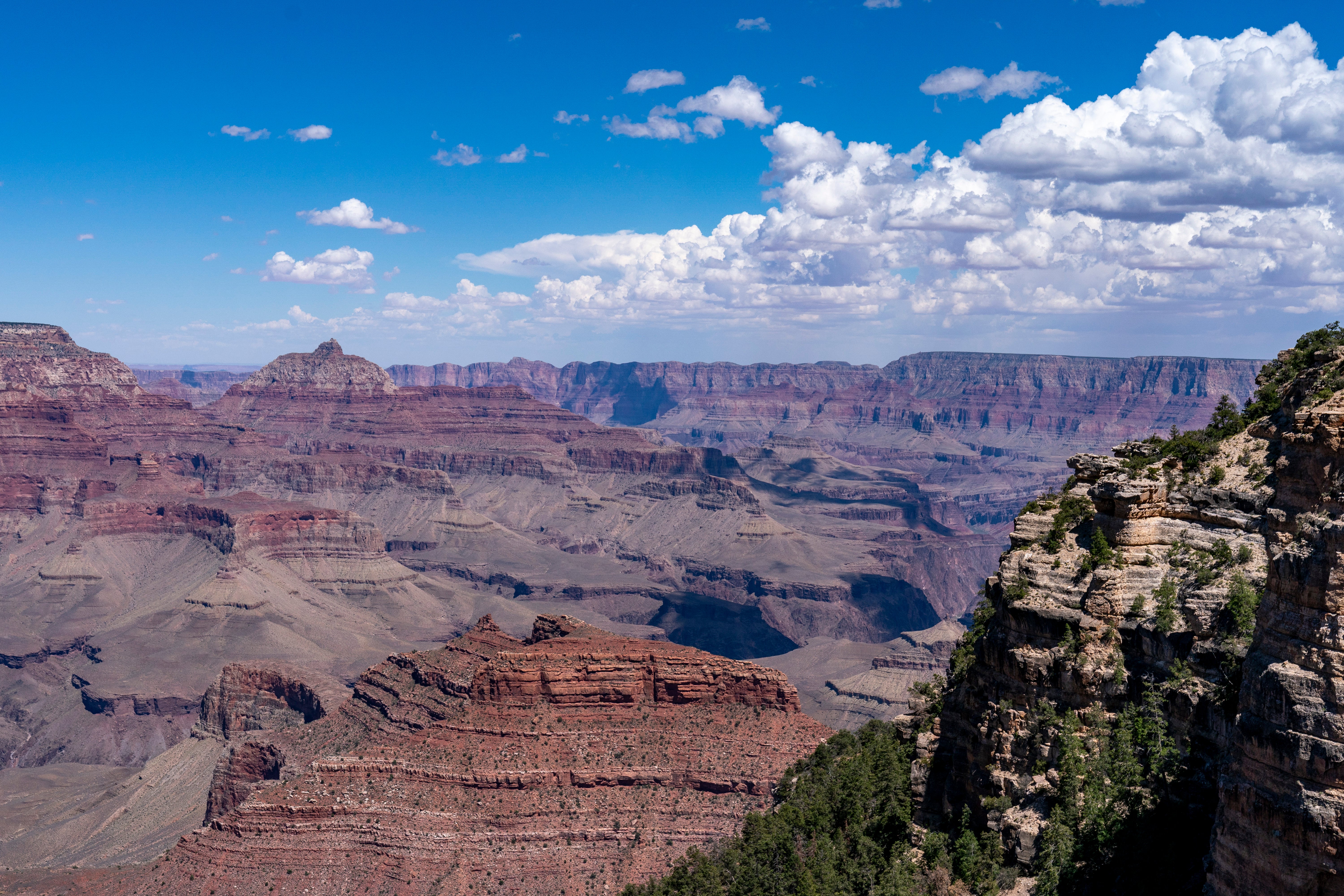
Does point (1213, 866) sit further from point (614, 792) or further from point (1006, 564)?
point (614, 792)

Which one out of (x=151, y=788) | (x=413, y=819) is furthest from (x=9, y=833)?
(x=413, y=819)

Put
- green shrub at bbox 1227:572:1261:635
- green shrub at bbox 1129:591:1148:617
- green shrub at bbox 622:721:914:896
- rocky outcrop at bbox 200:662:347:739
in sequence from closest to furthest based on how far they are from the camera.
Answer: green shrub at bbox 1227:572:1261:635, green shrub at bbox 1129:591:1148:617, green shrub at bbox 622:721:914:896, rocky outcrop at bbox 200:662:347:739

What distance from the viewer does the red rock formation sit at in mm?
71250

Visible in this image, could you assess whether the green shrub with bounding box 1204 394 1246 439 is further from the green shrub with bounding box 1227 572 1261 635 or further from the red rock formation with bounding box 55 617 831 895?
the red rock formation with bounding box 55 617 831 895

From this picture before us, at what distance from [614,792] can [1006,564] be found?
48.3m

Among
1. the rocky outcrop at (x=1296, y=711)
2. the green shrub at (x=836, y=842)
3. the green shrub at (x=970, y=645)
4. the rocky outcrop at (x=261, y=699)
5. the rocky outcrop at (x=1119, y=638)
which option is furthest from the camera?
the rocky outcrop at (x=261, y=699)

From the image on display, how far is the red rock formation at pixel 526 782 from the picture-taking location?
71250 mm

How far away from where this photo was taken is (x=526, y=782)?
→ 75.8m

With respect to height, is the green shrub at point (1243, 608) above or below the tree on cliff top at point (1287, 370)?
below

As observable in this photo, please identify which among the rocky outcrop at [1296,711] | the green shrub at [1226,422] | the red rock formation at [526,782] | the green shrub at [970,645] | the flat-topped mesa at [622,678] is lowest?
the red rock formation at [526,782]

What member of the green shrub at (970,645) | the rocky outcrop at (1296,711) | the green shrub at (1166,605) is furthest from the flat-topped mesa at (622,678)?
the rocky outcrop at (1296,711)

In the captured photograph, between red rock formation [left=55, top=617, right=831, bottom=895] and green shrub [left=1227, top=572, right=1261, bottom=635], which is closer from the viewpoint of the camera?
green shrub [left=1227, top=572, right=1261, bottom=635]

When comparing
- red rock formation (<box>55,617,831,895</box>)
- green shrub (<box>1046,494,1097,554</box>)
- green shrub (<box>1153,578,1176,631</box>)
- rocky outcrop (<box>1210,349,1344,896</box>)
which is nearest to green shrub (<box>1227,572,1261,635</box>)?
green shrub (<box>1153,578,1176,631</box>)

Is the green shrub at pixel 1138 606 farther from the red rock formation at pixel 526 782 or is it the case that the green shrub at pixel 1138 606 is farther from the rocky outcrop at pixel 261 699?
the rocky outcrop at pixel 261 699
